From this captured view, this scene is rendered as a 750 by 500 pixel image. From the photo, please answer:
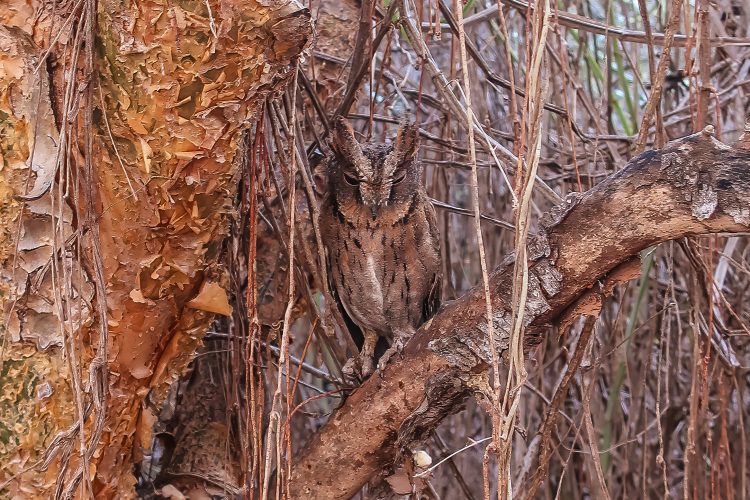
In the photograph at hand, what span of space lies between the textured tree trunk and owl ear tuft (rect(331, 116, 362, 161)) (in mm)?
428

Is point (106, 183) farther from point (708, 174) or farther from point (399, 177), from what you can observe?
point (708, 174)

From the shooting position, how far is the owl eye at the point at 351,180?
6.12 ft

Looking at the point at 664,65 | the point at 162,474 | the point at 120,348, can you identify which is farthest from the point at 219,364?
the point at 664,65

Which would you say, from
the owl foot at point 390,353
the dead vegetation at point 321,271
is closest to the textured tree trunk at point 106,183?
the dead vegetation at point 321,271

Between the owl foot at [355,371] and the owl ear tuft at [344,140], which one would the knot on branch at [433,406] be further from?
the owl ear tuft at [344,140]

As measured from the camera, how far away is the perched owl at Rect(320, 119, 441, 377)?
185cm

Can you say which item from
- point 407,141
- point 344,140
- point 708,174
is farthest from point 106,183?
point 708,174

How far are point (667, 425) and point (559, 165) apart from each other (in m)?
0.99

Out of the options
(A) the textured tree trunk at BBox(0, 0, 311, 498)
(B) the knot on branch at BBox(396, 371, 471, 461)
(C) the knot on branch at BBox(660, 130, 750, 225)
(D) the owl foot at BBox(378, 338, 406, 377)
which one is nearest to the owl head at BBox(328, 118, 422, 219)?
(D) the owl foot at BBox(378, 338, 406, 377)

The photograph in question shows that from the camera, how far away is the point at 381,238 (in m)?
1.98

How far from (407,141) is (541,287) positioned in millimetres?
690

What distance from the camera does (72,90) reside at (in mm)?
1233

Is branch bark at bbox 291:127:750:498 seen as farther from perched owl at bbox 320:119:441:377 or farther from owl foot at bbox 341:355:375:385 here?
perched owl at bbox 320:119:441:377

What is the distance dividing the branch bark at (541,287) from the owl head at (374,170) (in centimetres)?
52
